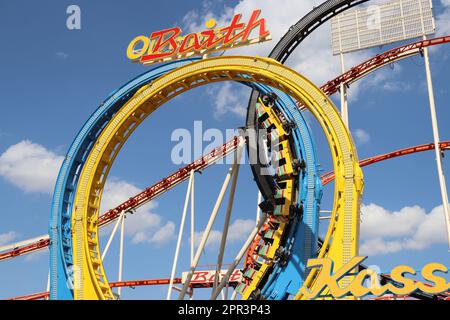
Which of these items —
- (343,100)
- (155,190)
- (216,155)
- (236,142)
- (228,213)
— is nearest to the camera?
(228,213)

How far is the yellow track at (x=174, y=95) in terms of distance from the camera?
40.6ft

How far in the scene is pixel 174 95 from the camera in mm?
16516

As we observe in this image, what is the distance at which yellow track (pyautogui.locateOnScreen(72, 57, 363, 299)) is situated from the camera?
40.6 ft

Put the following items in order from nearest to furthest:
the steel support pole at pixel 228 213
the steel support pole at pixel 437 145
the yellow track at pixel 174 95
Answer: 1. the yellow track at pixel 174 95
2. the steel support pole at pixel 228 213
3. the steel support pole at pixel 437 145

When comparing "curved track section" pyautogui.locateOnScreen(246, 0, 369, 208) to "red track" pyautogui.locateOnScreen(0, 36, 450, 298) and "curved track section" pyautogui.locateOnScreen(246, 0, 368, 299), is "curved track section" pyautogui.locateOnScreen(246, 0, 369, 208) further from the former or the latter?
"red track" pyautogui.locateOnScreen(0, 36, 450, 298)

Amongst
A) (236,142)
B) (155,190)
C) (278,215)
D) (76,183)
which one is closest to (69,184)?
(76,183)

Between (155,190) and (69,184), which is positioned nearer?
(69,184)

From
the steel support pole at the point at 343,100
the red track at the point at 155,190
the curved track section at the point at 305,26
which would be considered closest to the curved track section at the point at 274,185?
the curved track section at the point at 305,26

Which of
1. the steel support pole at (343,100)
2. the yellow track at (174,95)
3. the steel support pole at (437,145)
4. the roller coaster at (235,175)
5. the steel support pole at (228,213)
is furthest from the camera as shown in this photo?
the steel support pole at (343,100)

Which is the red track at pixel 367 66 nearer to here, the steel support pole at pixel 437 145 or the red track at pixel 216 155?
the red track at pixel 216 155

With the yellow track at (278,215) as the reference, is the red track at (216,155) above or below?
above

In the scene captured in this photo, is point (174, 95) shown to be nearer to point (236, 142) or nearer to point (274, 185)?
point (274, 185)

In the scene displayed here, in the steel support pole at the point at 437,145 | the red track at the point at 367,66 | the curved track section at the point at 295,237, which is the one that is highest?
the red track at the point at 367,66

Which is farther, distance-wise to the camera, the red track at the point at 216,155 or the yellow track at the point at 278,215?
the red track at the point at 216,155
